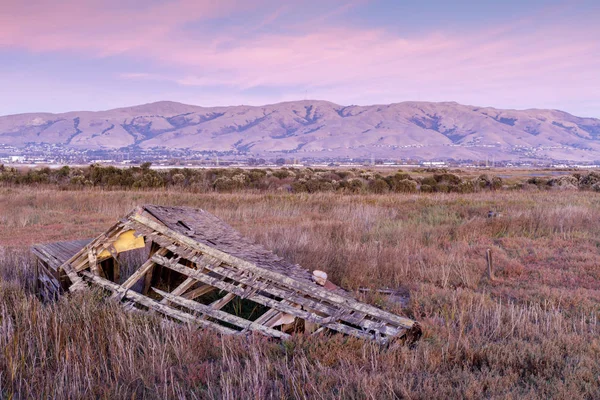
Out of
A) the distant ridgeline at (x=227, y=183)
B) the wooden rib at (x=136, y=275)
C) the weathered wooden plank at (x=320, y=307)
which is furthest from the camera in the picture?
the distant ridgeline at (x=227, y=183)

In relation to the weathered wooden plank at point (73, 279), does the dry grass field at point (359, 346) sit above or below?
below

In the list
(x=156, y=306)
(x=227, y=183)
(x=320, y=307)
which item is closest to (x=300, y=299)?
(x=320, y=307)

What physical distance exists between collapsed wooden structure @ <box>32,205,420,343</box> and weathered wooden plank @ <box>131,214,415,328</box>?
0.01 meters

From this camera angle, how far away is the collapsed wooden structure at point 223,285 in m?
4.89

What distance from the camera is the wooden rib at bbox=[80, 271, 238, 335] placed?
498 centimetres

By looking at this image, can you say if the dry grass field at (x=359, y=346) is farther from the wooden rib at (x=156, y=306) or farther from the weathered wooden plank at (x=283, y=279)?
the weathered wooden plank at (x=283, y=279)

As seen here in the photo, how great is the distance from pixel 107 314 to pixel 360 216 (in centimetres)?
1107

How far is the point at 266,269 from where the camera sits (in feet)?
16.9

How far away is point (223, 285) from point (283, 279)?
662 millimetres

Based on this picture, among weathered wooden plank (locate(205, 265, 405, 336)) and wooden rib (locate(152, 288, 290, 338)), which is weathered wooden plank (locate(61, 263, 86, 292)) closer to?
wooden rib (locate(152, 288, 290, 338))

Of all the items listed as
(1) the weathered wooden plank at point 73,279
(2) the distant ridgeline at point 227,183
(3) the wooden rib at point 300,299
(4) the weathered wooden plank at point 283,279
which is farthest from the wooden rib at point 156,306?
(2) the distant ridgeline at point 227,183

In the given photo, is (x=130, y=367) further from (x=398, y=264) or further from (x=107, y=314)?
(x=398, y=264)

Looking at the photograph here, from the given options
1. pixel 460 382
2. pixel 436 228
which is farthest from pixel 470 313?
pixel 436 228

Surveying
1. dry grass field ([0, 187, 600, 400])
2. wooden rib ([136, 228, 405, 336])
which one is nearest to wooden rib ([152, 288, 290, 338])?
dry grass field ([0, 187, 600, 400])
